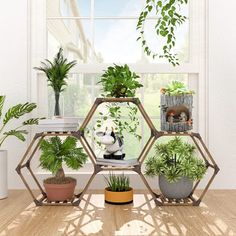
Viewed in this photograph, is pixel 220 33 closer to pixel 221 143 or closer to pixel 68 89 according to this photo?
pixel 221 143

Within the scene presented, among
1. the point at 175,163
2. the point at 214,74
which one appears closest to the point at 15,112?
the point at 175,163

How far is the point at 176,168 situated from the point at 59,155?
2.70 feet

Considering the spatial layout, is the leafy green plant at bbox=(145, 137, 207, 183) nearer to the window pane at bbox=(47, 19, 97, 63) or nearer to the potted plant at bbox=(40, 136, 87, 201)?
the potted plant at bbox=(40, 136, 87, 201)

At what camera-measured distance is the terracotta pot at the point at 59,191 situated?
271cm

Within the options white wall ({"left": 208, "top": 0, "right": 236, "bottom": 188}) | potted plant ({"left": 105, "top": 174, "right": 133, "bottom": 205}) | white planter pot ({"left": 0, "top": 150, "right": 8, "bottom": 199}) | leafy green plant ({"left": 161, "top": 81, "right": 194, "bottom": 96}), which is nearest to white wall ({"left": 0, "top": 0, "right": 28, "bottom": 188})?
white planter pot ({"left": 0, "top": 150, "right": 8, "bottom": 199})

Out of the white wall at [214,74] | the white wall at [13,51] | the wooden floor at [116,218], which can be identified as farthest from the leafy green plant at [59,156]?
the white wall at [13,51]

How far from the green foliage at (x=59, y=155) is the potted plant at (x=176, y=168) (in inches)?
20.7

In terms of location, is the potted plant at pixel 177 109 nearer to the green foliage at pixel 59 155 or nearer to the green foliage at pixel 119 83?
the green foliage at pixel 119 83

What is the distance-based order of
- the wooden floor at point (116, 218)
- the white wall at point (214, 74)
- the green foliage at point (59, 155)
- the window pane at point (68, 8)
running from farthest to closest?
the window pane at point (68, 8) → the white wall at point (214, 74) → the green foliage at point (59, 155) → the wooden floor at point (116, 218)

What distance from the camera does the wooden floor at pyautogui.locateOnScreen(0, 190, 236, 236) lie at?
84.0 inches

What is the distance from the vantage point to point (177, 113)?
273 cm

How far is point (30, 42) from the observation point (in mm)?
3266

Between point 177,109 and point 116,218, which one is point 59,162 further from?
point 177,109

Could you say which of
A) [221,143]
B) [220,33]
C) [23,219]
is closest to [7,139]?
[23,219]
